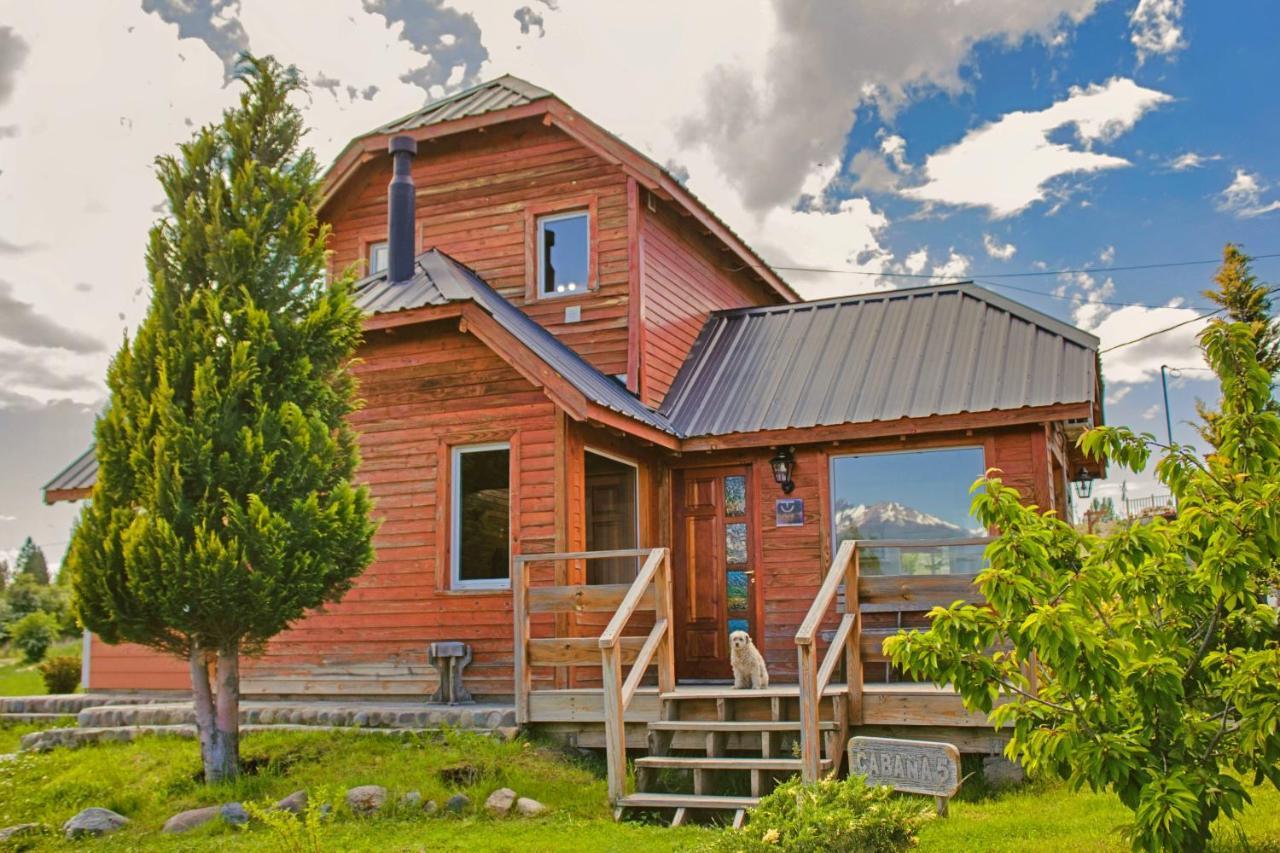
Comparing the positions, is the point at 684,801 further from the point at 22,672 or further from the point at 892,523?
the point at 22,672

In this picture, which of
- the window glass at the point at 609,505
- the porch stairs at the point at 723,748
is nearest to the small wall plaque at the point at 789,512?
the window glass at the point at 609,505

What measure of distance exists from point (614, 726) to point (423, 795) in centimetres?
144

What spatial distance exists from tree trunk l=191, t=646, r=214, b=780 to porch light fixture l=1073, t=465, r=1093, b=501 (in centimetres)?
1228

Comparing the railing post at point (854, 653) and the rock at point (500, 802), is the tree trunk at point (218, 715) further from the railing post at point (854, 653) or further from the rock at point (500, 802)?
the railing post at point (854, 653)

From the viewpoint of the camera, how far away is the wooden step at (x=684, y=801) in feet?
24.6

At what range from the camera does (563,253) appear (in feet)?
43.7

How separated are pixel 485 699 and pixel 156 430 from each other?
388 centimetres

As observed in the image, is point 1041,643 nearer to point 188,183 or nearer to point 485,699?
point 485,699

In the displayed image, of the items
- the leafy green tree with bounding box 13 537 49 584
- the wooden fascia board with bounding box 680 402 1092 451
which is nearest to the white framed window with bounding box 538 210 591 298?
the wooden fascia board with bounding box 680 402 1092 451

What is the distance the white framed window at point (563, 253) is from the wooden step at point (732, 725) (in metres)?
6.02

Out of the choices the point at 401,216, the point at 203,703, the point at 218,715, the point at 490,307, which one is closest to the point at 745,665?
the point at 218,715

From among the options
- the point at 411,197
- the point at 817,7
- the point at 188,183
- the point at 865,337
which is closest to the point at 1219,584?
the point at 188,183

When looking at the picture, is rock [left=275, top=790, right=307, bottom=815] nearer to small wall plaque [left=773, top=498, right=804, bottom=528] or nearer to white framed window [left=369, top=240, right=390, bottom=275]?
small wall plaque [left=773, top=498, right=804, bottom=528]

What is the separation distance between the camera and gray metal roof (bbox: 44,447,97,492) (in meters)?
13.1
